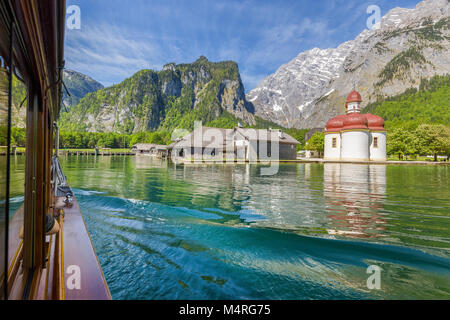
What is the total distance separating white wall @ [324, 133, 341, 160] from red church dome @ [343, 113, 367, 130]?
2604 mm

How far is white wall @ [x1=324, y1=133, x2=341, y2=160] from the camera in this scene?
44.0 metres

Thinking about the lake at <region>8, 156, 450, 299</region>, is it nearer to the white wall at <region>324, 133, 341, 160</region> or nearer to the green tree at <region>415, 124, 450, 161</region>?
the white wall at <region>324, 133, 341, 160</region>

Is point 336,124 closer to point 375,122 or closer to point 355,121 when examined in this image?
point 355,121

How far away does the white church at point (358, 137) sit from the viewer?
40.7 m

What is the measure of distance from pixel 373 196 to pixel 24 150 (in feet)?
35.6

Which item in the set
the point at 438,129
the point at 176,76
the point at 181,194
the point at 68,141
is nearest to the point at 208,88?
the point at 176,76

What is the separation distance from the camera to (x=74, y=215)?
439 cm

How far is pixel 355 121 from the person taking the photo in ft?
134

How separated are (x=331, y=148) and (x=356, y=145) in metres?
4.70

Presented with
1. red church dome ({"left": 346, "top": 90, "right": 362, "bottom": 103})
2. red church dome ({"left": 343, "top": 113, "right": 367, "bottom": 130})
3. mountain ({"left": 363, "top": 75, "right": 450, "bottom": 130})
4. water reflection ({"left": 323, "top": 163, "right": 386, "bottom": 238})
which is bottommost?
water reflection ({"left": 323, "top": 163, "right": 386, "bottom": 238})

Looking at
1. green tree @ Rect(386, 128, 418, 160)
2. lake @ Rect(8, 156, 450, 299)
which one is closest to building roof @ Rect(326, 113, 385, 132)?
green tree @ Rect(386, 128, 418, 160)

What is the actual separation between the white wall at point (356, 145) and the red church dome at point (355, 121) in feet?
3.16

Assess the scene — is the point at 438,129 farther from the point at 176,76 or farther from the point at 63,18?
the point at 176,76

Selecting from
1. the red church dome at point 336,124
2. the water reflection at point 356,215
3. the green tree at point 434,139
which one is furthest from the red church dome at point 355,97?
the water reflection at point 356,215
